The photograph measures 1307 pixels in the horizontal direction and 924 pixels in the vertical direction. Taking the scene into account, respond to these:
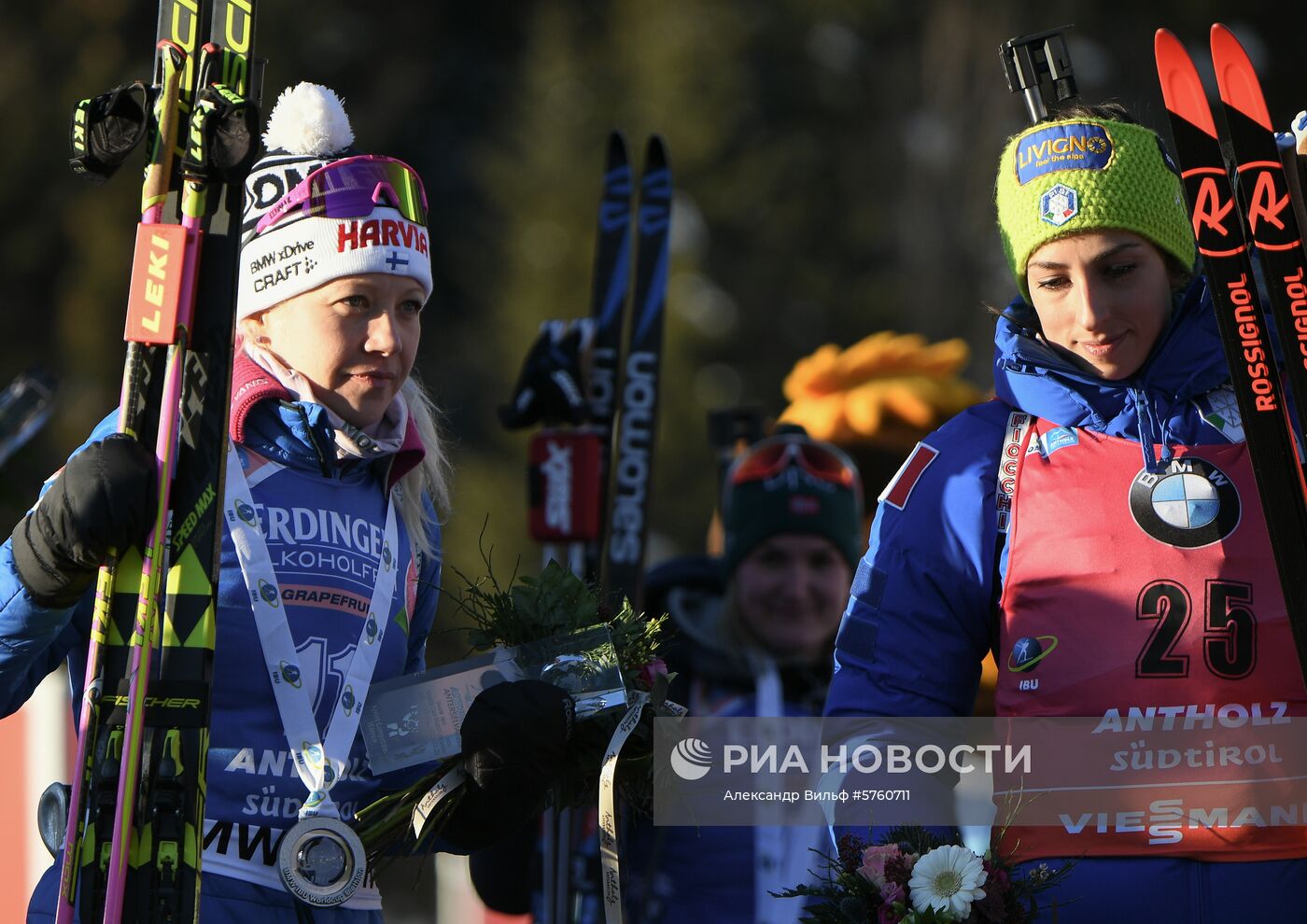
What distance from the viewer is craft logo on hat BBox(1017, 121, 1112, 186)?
3.30m

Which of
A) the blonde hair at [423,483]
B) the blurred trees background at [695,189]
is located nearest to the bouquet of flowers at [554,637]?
the blonde hair at [423,483]

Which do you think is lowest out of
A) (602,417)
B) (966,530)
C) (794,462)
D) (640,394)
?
(966,530)

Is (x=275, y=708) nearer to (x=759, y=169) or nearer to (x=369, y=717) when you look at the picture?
(x=369, y=717)

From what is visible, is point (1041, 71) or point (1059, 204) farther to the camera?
point (1041, 71)

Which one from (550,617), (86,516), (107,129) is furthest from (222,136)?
(550,617)

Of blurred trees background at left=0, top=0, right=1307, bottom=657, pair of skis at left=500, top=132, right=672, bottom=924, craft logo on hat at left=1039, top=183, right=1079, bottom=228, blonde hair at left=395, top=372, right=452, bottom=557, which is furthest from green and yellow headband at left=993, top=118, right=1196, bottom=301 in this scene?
blurred trees background at left=0, top=0, right=1307, bottom=657

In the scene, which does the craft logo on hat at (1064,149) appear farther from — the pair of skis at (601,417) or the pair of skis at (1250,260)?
the pair of skis at (601,417)

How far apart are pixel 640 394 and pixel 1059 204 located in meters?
2.81

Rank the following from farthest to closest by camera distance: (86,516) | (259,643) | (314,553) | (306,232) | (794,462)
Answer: (794,462), (306,232), (314,553), (259,643), (86,516)

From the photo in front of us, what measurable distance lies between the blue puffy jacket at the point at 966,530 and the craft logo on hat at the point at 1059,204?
0.70 ft

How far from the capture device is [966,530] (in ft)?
10.5

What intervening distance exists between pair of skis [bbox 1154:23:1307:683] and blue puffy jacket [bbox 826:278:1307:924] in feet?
0.60

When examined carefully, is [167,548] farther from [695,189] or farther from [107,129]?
[695,189]

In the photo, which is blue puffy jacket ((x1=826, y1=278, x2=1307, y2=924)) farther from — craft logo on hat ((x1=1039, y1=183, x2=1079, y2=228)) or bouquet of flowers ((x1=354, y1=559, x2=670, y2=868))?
bouquet of flowers ((x1=354, y1=559, x2=670, y2=868))
